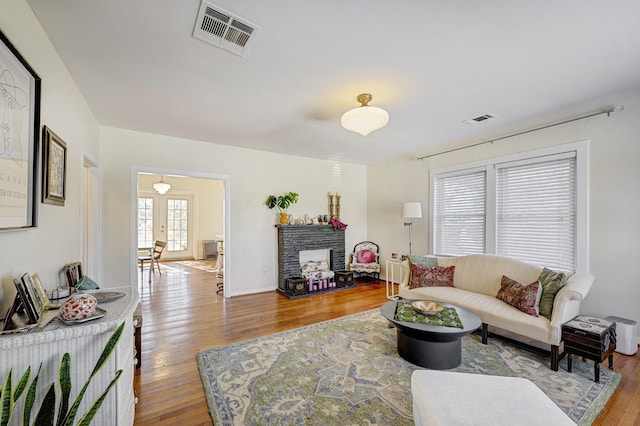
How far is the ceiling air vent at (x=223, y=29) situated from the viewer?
67.8 inches

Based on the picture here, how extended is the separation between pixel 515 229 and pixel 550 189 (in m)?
0.66

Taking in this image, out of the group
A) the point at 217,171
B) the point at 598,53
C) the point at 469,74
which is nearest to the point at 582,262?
the point at 598,53

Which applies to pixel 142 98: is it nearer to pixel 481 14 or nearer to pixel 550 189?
A: pixel 481 14

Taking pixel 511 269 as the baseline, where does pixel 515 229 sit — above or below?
above

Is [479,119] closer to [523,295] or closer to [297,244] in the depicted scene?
[523,295]

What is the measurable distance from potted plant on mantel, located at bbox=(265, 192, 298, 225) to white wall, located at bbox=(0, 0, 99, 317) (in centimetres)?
271

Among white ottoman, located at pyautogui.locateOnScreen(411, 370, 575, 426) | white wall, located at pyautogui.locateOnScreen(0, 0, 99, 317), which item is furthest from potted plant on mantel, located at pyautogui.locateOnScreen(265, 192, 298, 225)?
white ottoman, located at pyautogui.locateOnScreen(411, 370, 575, 426)

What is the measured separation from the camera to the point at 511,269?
3.30m

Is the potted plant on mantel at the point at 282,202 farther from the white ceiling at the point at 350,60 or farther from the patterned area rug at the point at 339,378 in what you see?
the patterned area rug at the point at 339,378

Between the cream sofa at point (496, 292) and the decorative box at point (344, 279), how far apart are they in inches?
54.5

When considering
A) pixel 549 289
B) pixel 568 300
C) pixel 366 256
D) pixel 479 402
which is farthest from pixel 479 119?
pixel 366 256

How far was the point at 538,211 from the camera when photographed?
139 inches

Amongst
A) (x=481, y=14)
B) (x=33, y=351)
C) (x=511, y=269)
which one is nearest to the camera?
(x=33, y=351)

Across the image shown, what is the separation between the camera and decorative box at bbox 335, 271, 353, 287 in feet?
17.4
